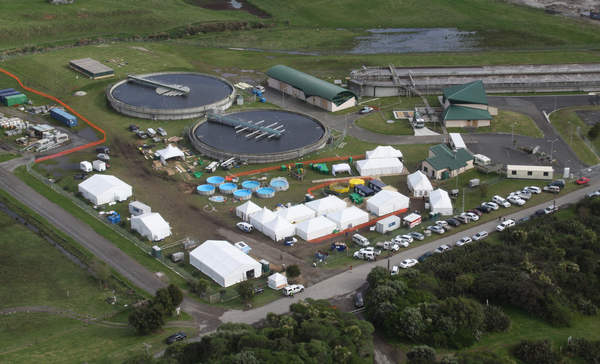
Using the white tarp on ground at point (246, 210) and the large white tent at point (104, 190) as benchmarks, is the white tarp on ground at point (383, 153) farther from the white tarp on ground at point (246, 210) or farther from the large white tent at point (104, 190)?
the large white tent at point (104, 190)

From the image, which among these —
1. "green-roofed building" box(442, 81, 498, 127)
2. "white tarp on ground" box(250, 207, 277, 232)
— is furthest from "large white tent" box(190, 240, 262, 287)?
"green-roofed building" box(442, 81, 498, 127)

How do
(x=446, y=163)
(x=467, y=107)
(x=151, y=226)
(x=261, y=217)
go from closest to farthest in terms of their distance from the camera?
(x=151, y=226), (x=261, y=217), (x=446, y=163), (x=467, y=107)

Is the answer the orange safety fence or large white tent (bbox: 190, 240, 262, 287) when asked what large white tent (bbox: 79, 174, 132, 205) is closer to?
the orange safety fence

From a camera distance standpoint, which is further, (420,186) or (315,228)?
(420,186)

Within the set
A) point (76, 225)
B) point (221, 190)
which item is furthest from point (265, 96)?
point (76, 225)

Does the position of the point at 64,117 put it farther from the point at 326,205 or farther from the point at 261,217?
the point at 326,205

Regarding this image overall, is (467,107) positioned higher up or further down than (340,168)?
higher up

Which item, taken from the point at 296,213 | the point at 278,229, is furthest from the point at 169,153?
the point at 278,229
